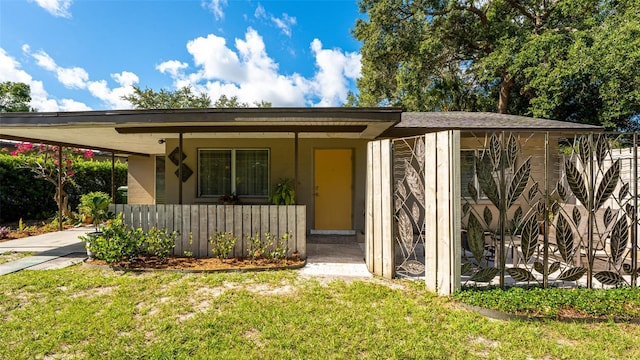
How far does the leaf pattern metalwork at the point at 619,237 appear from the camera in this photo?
3.35m

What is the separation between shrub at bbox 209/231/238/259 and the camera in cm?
461

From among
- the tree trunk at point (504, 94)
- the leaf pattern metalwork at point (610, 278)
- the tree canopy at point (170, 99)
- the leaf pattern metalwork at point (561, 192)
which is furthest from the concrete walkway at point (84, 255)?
the tree canopy at point (170, 99)

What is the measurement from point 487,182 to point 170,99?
26.8 m

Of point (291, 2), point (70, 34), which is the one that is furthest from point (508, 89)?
point (70, 34)

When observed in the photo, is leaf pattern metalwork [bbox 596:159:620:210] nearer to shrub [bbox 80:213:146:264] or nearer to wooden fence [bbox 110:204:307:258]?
wooden fence [bbox 110:204:307:258]

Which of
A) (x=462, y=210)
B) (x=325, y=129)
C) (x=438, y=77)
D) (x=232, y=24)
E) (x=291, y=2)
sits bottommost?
(x=462, y=210)

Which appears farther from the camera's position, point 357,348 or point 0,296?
point 0,296

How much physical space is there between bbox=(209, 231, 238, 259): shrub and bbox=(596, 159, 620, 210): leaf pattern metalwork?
500 cm

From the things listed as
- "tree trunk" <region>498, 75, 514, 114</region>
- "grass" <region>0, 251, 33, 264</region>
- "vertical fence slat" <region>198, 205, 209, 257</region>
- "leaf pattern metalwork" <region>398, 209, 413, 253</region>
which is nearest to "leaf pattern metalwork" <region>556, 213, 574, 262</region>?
"leaf pattern metalwork" <region>398, 209, 413, 253</region>

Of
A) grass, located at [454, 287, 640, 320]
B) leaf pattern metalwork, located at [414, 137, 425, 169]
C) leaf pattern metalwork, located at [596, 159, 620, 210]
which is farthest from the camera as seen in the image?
leaf pattern metalwork, located at [414, 137, 425, 169]

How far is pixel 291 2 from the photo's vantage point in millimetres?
11961

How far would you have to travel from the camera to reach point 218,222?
477cm

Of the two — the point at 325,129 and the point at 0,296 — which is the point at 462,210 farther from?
the point at 0,296

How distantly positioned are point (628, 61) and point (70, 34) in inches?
744
